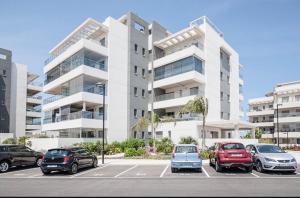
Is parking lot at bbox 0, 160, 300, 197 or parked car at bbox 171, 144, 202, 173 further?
parked car at bbox 171, 144, 202, 173

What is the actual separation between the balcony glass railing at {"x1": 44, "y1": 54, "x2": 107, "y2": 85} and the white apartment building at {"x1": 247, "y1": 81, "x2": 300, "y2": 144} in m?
41.3

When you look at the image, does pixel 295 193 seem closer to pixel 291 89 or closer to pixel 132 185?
pixel 132 185

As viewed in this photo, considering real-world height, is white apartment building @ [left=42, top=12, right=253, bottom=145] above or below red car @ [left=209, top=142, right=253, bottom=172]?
above

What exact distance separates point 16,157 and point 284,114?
61.4 metres

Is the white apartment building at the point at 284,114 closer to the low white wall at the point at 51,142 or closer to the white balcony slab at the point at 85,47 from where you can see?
the white balcony slab at the point at 85,47

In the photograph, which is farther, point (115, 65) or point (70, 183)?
point (115, 65)

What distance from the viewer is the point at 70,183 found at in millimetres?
15492

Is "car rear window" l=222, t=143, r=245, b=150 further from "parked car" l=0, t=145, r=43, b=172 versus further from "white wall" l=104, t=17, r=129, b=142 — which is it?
"white wall" l=104, t=17, r=129, b=142

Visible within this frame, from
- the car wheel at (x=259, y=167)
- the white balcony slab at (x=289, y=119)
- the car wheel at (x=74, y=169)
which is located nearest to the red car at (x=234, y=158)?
the car wheel at (x=259, y=167)

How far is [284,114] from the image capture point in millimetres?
71062

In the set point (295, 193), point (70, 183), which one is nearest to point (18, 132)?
point (70, 183)

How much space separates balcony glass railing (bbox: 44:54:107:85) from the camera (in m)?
40.4

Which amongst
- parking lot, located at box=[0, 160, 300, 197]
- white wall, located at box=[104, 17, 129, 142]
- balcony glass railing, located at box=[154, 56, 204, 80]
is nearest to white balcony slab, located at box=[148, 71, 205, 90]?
balcony glass railing, located at box=[154, 56, 204, 80]

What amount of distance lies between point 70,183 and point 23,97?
5500 centimetres
